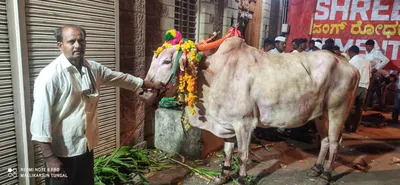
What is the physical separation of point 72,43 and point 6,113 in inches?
60.6

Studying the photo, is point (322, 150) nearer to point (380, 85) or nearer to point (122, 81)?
point (122, 81)

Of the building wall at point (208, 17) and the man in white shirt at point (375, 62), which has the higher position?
the building wall at point (208, 17)

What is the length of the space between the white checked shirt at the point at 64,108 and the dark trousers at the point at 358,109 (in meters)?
6.55

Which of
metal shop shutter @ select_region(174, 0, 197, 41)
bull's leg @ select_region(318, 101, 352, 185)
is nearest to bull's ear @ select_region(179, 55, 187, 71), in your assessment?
bull's leg @ select_region(318, 101, 352, 185)

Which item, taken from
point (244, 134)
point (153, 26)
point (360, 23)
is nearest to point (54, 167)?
point (244, 134)

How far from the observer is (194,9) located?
22.0 feet

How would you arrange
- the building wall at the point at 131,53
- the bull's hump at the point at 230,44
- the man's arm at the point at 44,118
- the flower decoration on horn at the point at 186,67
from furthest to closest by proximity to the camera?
1. the building wall at the point at 131,53
2. the bull's hump at the point at 230,44
3. the flower decoration on horn at the point at 186,67
4. the man's arm at the point at 44,118

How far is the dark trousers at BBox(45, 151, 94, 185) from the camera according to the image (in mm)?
2350

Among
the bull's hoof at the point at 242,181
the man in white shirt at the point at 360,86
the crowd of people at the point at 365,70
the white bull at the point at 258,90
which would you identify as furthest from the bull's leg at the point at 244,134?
the man in white shirt at the point at 360,86

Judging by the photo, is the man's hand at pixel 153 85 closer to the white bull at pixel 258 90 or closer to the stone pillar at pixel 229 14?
the white bull at pixel 258 90

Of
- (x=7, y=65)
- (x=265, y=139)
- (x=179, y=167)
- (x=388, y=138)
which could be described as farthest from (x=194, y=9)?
(x=388, y=138)

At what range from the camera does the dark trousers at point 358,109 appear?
687cm

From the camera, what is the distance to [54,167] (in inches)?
84.8

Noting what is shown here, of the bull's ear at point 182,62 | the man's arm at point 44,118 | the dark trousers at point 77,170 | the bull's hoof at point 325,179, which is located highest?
the bull's ear at point 182,62
